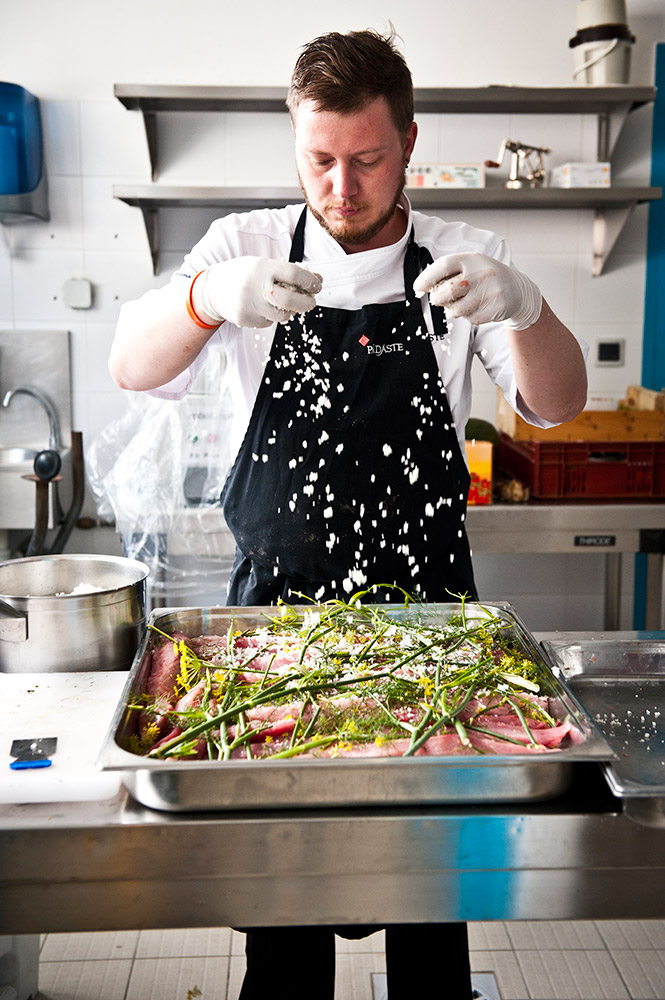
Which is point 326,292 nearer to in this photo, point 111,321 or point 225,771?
point 225,771

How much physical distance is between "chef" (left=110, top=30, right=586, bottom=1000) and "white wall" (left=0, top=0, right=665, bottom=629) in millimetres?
1899

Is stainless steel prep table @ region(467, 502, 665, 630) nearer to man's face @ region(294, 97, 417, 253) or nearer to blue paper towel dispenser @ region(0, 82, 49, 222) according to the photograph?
man's face @ region(294, 97, 417, 253)

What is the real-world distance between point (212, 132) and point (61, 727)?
2.94m

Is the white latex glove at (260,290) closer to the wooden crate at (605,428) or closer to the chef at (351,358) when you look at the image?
the chef at (351,358)

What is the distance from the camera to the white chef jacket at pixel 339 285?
1807 millimetres

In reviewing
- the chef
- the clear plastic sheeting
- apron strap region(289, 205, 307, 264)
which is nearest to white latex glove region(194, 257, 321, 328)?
the chef

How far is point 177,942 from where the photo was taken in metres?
2.14

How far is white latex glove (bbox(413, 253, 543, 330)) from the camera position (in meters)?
1.48

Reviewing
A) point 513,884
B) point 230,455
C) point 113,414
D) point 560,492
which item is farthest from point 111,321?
point 513,884

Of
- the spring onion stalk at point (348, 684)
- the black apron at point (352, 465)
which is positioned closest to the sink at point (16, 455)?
the black apron at point (352, 465)

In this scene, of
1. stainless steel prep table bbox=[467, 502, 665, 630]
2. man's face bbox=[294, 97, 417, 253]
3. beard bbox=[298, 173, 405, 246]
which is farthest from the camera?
stainless steel prep table bbox=[467, 502, 665, 630]

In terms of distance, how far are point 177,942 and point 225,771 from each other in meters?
1.42

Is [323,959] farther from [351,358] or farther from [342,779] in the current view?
[351,358]

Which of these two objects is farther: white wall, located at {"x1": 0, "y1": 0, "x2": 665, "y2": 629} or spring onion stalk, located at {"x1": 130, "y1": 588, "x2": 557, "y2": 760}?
white wall, located at {"x1": 0, "y1": 0, "x2": 665, "y2": 629}
